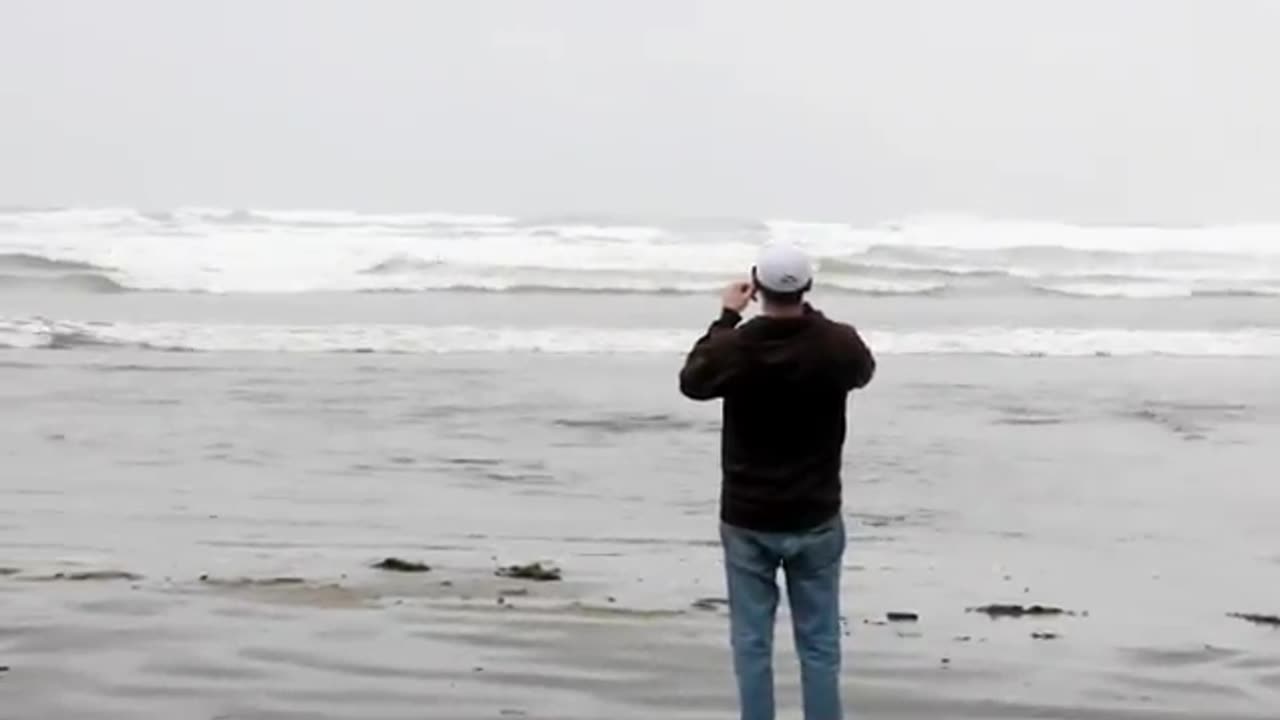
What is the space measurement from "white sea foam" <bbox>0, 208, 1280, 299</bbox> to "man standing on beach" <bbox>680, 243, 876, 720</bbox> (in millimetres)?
28404

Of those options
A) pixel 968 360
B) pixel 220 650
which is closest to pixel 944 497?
pixel 220 650

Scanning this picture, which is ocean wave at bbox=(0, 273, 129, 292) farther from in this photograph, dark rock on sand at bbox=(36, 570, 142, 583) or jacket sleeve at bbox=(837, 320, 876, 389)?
jacket sleeve at bbox=(837, 320, 876, 389)

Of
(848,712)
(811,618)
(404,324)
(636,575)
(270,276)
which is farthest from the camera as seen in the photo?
(270,276)

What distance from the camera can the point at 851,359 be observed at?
5980 mm

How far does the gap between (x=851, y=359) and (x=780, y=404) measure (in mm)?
250

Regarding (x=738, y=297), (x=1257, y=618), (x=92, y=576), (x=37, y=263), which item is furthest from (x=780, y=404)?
(x=37, y=263)

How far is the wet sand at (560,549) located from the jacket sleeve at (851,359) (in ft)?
5.70

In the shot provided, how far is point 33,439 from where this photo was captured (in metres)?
14.5

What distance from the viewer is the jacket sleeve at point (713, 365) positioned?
236 inches

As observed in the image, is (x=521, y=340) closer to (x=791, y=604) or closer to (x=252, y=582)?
(x=252, y=582)

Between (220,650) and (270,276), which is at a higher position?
(270,276)

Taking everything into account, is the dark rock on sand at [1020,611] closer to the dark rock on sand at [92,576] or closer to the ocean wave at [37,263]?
the dark rock on sand at [92,576]

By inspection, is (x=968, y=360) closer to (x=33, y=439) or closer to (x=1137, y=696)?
(x=33, y=439)

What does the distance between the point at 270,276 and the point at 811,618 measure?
30.7 meters
